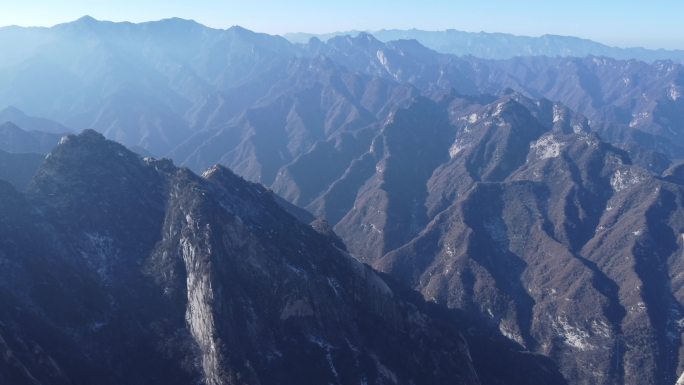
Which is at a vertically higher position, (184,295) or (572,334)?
(184,295)

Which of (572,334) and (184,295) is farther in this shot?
(572,334)

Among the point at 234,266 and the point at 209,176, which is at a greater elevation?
the point at 209,176

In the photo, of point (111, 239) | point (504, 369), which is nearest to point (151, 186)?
point (111, 239)

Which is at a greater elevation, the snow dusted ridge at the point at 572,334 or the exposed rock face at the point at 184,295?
the exposed rock face at the point at 184,295

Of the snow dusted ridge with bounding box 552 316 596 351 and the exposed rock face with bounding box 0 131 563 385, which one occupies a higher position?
the exposed rock face with bounding box 0 131 563 385

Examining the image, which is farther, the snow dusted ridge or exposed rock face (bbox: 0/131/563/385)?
the snow dusted ridge

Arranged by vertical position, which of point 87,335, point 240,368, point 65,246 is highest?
point 65,246

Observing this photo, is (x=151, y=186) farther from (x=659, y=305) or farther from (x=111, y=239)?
(x=659, y=305)

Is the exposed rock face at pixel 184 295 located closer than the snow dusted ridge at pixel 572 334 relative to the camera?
Yes
